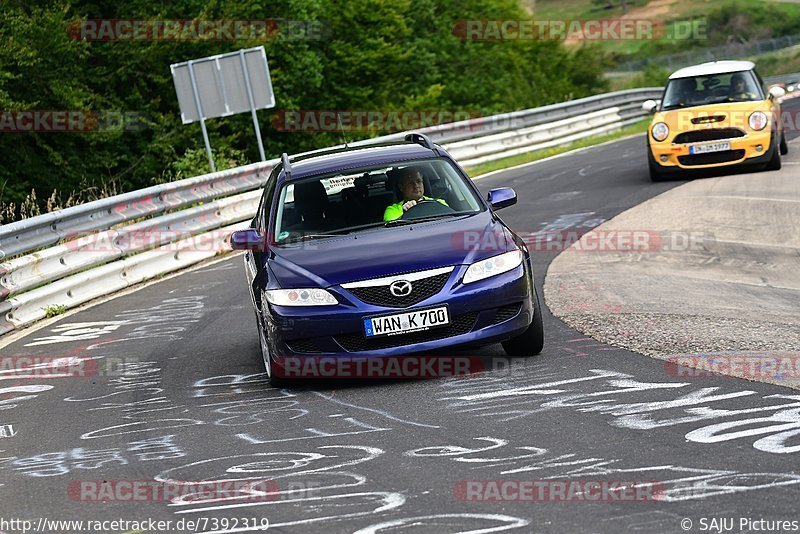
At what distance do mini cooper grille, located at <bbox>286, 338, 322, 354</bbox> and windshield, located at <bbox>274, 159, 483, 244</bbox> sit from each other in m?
1.00

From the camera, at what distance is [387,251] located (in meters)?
8.12

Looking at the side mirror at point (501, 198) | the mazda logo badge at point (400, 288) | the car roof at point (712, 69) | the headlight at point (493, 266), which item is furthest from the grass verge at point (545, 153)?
the mazda logo badge at point (400, 288)

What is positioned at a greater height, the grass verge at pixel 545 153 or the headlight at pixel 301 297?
the headlight at pixel 301 297

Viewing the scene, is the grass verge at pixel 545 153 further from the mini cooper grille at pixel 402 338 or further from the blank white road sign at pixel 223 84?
the mini cooper grille at pixel 402 338

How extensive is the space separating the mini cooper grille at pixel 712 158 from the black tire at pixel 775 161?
1.63 feet

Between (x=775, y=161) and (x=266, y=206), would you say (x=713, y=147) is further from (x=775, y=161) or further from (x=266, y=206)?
(x=266, y=206)

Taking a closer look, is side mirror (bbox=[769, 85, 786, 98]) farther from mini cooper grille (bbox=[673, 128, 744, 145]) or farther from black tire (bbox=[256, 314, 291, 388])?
black tire (bbox=[256, 314, 291, 388])

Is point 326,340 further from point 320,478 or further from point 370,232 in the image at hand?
point 320,478

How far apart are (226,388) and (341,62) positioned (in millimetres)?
40011

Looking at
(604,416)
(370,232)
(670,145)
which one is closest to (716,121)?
(670,145)

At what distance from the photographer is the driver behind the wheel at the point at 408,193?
903 centimetres

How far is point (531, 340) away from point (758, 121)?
11.6 m

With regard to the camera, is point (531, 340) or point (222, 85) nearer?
point (531, 340)

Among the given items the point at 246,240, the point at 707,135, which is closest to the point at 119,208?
the point at 246,240
